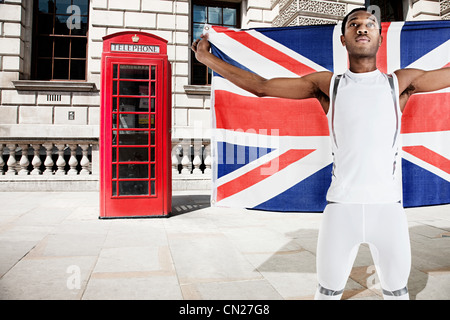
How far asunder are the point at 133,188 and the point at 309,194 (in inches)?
150

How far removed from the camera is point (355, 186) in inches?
66.6

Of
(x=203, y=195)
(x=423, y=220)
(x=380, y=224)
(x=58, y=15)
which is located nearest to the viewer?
(x=380, y=224)

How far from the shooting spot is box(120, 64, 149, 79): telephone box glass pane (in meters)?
5.39

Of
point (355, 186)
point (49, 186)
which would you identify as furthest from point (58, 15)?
point (355, 186)

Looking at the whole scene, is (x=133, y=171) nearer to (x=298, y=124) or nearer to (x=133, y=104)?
(x=133, y=104)

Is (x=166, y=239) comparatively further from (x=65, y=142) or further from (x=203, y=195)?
(x=65, y=142)

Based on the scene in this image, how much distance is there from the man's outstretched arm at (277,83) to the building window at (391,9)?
11.9 metres

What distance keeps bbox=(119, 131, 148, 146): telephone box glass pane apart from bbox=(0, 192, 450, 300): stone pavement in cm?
121

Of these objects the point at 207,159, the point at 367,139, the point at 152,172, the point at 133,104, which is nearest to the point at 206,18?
the point at 207,159

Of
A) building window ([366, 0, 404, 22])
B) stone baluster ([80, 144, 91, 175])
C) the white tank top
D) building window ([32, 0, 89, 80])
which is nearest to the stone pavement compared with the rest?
the white tank top

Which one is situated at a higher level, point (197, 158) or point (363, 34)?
point (363, 34)

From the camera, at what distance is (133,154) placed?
18.0 feet

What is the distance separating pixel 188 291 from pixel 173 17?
9.14 meters

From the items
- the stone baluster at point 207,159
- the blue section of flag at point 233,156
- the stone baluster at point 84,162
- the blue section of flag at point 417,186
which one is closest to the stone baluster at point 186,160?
the stone baluster at point 207,159
